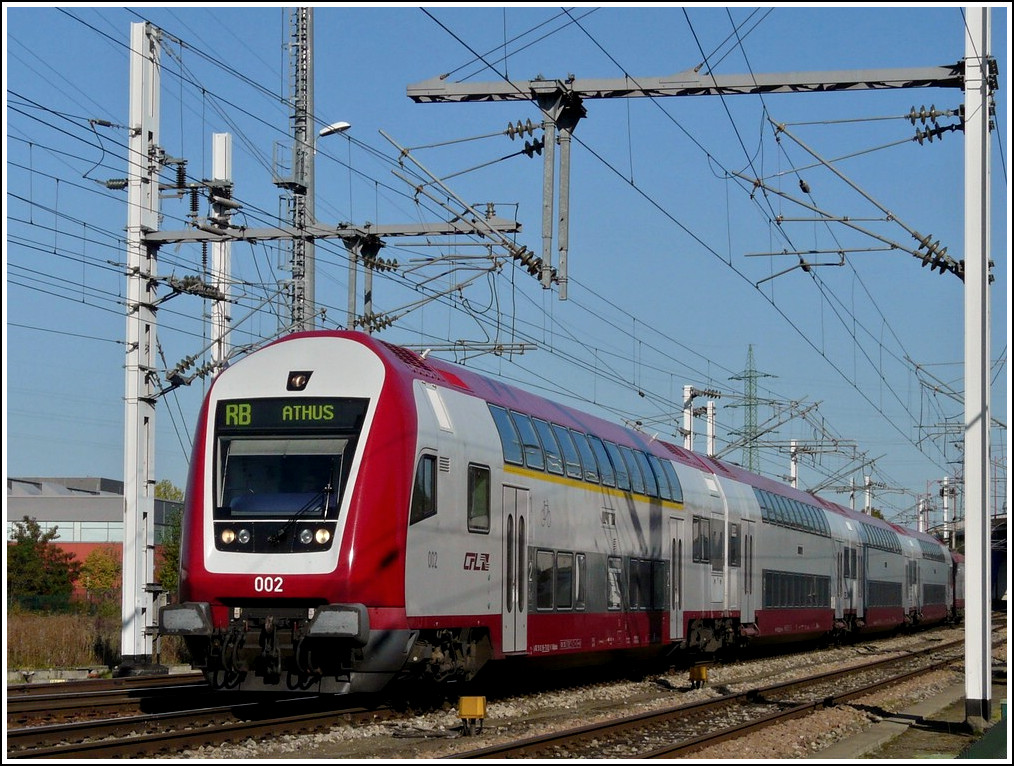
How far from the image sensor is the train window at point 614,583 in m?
21.9

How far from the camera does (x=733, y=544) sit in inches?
1156

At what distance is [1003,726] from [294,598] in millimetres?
7684

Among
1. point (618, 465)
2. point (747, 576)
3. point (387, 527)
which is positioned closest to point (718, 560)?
point (747, 576)

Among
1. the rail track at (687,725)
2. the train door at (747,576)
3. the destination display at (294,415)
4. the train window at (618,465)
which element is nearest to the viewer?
the rail track at (687,725)

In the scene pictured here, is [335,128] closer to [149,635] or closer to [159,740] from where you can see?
[149,635]

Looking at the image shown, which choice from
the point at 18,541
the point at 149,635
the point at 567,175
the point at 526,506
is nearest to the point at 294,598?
the point at 526,506

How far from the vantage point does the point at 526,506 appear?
18781 millimetres

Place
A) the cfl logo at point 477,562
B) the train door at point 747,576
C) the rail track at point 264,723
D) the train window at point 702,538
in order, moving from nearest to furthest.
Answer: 1. the rail track at point 264,723
2. the cfl logo at point 477,562
3. the train window at point 702,538
4. the train door at point 747,576

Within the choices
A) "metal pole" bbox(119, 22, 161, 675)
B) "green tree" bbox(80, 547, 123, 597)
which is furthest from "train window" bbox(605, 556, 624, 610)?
"green tree" bbox(80, 547, 123, 597)

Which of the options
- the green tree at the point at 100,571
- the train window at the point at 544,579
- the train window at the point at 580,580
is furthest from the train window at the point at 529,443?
the green tree at the point at 100,571

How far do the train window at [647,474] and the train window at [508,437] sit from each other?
219 inches

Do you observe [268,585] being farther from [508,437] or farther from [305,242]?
[305,242]

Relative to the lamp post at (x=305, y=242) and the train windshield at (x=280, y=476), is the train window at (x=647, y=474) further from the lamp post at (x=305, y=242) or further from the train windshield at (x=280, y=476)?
the train windshield at (x=280, y=476)

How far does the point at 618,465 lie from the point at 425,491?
24.2 ft
